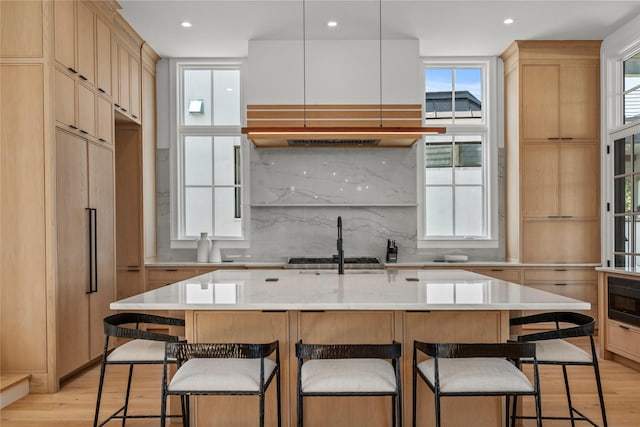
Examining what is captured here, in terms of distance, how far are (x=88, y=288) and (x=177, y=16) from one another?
2606 mm

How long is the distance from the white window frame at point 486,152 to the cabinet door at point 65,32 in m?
3.76

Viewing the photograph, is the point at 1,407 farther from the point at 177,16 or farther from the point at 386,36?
the point at 386,36

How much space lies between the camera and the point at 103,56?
4844 mm

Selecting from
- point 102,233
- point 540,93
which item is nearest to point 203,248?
point 102,233

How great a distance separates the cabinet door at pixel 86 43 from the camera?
436 cm

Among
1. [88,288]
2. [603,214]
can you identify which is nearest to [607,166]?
[603,214]

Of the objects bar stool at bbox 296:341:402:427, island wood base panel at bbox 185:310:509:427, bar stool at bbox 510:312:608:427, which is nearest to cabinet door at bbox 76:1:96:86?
island wood base panel at bbox 185:310:509:427

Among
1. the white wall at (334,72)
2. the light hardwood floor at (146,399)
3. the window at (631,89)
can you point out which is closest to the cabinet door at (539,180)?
the window at (631,89)

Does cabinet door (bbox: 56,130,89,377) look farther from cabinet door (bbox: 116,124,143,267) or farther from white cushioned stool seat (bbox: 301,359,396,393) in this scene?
white cushioned stool seat (bbox: 301,359,396,393)

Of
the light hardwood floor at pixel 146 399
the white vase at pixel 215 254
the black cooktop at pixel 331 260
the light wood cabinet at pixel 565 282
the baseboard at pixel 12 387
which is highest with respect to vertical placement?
the white vase at pixel 215 254

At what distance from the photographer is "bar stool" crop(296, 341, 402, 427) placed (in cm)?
218

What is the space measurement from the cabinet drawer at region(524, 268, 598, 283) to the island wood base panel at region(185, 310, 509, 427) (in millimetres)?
3179

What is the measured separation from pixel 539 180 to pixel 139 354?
15.3 ft

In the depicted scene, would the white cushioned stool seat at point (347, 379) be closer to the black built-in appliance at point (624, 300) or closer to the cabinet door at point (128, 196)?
the black built-in appliance at point (624, 300)
